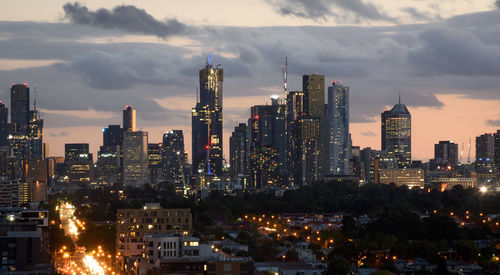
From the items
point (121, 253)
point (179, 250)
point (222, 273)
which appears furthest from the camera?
point (121, 253)

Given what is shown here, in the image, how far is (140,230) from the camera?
171000 millimetres

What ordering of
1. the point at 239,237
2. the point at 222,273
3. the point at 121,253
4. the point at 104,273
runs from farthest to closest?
1. the point at 239,237
2. the point at 121,253
3. the point at 104,273
4. the point at 222,273

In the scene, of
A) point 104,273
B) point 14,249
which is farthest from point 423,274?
point 14,249

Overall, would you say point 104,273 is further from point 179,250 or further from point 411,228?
point 411,228

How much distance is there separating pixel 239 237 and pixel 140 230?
26256 millimetres

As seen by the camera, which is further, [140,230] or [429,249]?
[140,230]

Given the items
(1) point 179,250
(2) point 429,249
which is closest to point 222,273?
(1) point 179,250

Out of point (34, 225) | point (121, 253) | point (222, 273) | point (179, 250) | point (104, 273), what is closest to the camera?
point (222, 273)

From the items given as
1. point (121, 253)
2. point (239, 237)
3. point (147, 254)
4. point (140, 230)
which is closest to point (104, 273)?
point (147, 254)

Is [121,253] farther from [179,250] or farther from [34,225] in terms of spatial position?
[179,250]

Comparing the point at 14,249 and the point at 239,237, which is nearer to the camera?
the point at 14,249

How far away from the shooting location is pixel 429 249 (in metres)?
159

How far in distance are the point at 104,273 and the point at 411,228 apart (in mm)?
72095

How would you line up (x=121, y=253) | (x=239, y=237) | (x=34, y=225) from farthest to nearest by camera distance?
(x=239, y=237) → (x=121, y=253) → (x=34, y=225)
